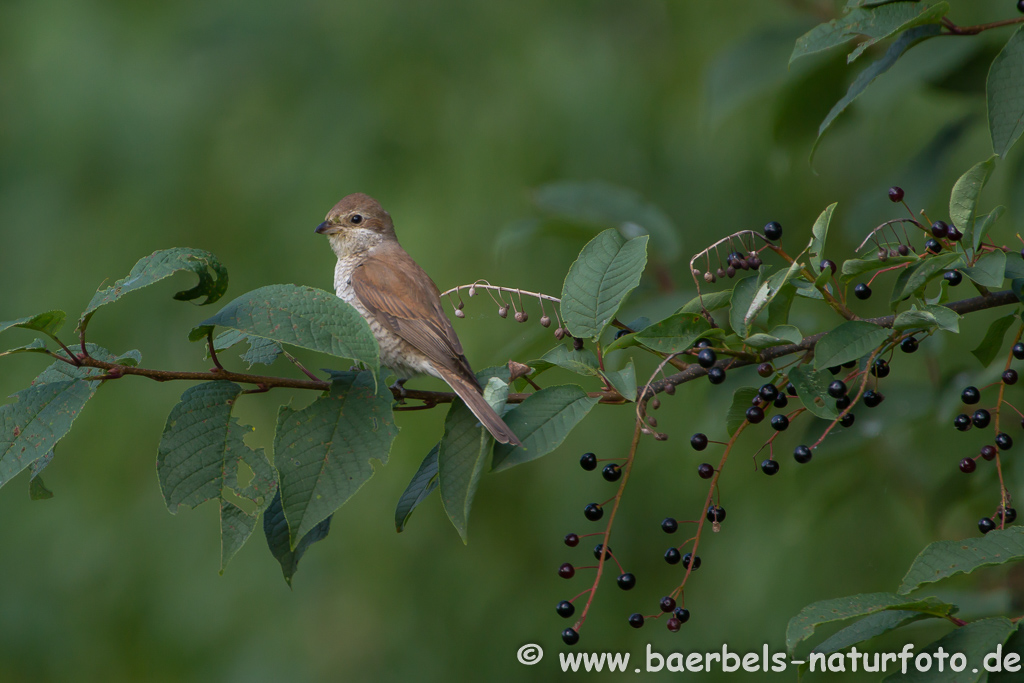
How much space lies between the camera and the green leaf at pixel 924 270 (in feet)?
5.99

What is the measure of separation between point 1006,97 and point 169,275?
6.34 feet

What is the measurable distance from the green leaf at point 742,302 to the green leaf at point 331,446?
0.76 m

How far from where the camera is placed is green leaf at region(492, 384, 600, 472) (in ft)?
6.42

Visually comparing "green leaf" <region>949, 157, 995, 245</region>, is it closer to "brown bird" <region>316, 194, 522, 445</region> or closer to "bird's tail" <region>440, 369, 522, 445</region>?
"bird's tail" <region>440, 369, 522, 445</region>

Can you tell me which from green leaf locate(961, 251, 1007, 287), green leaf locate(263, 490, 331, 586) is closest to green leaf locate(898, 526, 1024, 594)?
green leaf locate(961, 251, 1007, 287)

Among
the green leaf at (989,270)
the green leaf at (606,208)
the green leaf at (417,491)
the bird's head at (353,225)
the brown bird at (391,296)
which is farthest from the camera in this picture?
the bird's head at (353,225)

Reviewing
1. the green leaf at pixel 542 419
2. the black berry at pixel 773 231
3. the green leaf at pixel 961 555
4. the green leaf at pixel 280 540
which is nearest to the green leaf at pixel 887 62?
the black berry at pixel 773 231

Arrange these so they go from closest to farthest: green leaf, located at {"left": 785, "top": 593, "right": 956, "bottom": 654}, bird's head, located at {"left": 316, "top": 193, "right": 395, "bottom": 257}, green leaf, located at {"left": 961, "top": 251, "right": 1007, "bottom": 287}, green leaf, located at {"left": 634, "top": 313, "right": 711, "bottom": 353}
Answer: green leaf, located at {"left": 785, "top": 593, "right": 956, "bottom": 654}
green leaf, located at {"left": 961, "top": 251, "right": 1007, "bottom": 287}
green leaf, located at {"left": 634, "top": 313, "right": 711, "bottom": 353}
bird's head, located at {"left": 316, "top": 193, "right": 395, "bottom": 257}

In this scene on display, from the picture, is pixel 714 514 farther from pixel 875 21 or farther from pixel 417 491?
pixel 875 21

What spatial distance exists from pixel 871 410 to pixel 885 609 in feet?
5.12

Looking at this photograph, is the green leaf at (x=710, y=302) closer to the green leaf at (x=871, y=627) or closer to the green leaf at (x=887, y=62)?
the green leaf at (x=887, y=62)

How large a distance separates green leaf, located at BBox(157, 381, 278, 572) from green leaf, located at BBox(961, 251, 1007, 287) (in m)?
1.53

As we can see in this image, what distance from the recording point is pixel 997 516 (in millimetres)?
2035

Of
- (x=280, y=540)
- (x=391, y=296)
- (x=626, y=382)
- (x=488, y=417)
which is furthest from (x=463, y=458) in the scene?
(x=391, y=296)
